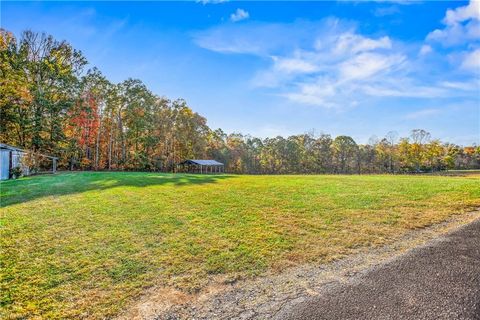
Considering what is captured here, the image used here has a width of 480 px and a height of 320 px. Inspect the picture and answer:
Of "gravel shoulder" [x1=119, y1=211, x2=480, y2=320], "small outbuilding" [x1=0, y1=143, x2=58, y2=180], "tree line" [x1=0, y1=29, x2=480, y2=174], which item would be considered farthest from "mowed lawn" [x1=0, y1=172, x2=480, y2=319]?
"tree line" [x1=0, y1=29, x2=480, y2=174]

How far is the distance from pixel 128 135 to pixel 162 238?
3545 centimetres

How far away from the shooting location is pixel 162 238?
5.62 metres

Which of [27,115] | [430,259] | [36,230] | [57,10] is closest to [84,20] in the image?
[57,10]

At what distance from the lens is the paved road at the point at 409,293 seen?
2.94 meters

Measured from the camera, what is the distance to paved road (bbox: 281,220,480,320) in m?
2.94

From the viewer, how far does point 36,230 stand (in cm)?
605

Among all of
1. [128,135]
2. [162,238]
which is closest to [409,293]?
[162,238]

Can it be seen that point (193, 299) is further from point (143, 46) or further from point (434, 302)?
point (143, 46)

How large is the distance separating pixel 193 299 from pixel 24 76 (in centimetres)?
3322

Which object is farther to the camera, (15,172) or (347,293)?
(15,172)

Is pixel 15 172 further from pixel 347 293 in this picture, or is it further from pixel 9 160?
pixel 347 293

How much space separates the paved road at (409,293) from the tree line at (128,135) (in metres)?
26.6

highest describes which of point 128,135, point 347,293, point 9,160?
point 128,135

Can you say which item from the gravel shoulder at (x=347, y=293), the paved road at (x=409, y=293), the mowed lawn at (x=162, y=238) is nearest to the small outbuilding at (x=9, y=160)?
the mowed lawn at (x=162, y=238)
